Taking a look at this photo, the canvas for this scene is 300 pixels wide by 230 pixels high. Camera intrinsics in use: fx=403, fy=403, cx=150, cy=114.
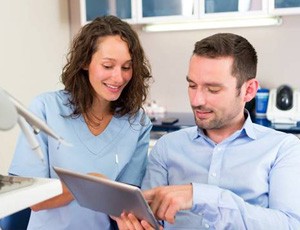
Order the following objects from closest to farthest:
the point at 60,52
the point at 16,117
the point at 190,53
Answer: the point at 16,117 < the point at 190,53 < the point at 60,52

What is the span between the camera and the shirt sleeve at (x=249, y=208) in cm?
100

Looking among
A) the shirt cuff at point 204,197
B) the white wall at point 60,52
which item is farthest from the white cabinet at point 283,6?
the shirt cuff at point 204,197

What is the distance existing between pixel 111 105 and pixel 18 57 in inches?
59.1

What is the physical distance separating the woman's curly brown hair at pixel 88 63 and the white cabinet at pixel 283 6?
131 cm

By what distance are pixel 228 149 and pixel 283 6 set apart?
1.52 m

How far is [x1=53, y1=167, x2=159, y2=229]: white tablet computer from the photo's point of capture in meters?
0.83

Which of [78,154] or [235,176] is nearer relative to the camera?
[235,176]

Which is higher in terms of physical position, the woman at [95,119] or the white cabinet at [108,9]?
the white cabinet at [108,9]

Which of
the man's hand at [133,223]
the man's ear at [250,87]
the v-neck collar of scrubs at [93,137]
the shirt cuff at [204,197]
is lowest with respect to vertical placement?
the man's hand at [133,223]

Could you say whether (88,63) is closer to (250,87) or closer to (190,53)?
(250,87)

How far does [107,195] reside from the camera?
92 cm

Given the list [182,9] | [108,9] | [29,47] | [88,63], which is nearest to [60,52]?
[29,47]

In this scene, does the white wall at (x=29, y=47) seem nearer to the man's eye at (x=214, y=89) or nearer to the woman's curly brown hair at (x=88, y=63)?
the woman's curly brown hair at (x=88, y=63)

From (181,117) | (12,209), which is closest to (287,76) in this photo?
(181,117)
